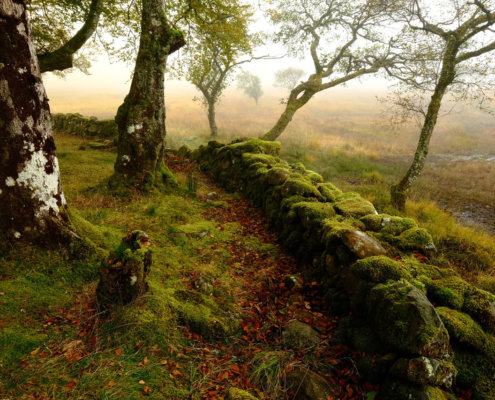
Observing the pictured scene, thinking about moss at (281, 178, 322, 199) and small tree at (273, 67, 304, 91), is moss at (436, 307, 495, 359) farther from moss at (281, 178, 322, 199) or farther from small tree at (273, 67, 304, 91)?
small tree at (273, 67, 304, 91)

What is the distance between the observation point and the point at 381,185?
12031mm

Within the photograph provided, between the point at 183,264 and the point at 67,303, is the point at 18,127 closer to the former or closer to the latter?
the point at 67,303

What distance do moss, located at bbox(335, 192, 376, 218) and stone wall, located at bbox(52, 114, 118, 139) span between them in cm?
1072

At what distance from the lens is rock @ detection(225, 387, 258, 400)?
2.11 m

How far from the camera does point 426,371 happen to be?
2016 mm

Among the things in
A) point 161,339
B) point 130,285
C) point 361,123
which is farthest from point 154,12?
point 361,123

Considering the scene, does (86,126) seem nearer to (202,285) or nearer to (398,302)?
(202,285)

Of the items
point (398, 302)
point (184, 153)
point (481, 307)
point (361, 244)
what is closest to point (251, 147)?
point (184, 153)

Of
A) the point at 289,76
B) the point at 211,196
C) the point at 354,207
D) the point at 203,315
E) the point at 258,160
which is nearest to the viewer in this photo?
the point at 203,315

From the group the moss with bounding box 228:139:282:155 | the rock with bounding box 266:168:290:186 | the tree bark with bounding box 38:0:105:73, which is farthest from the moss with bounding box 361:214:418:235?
the tree bark with bounding box 38:0:105:73

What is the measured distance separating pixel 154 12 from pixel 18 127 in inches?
175

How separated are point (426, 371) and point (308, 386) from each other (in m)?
0.95

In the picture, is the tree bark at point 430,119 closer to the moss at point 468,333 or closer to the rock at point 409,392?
the moss at point 468,333

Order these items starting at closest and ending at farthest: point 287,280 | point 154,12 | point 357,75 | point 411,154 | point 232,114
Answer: point 287,280, point 154,12, point 357,75, point 411,154, point 232,114
